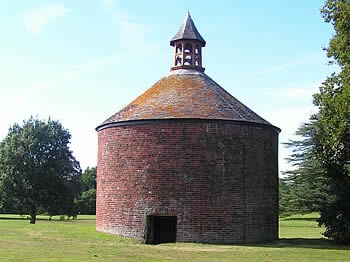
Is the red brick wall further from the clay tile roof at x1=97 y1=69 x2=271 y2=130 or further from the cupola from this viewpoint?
the cupola

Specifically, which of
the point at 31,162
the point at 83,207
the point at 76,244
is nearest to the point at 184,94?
the point at 76,244

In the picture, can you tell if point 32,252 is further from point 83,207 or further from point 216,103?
point 83,207

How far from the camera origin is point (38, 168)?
54.3 metres

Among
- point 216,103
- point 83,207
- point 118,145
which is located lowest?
point 83,207

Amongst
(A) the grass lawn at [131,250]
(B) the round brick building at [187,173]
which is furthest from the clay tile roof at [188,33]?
(A) the grass lawn at [131,250]

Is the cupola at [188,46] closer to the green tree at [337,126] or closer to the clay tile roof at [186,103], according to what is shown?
the clay tile roof at [186,103]

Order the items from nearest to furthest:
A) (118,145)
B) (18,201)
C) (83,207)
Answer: (118,145)
(18,201)
(83,207)

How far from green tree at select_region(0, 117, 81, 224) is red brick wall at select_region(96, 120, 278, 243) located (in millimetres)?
30173

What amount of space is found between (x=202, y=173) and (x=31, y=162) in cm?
3476

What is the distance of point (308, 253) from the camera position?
1992 cm

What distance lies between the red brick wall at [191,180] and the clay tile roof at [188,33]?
6.66 m

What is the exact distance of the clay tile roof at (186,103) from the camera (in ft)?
79.9

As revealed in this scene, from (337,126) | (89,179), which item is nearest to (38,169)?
(337,126)

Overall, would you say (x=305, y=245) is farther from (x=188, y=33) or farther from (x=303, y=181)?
(x=303, y=181)
